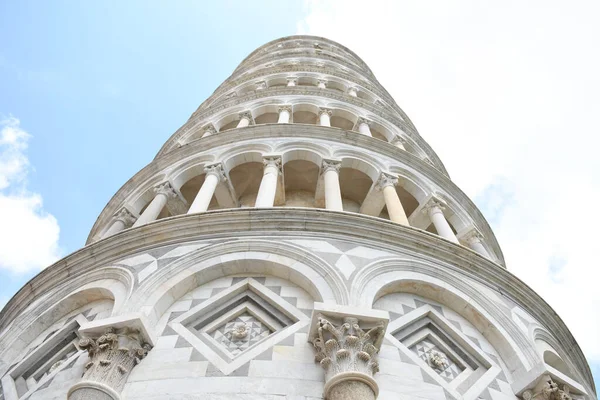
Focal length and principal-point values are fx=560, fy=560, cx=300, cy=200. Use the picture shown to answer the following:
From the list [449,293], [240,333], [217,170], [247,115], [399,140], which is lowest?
[240,333]

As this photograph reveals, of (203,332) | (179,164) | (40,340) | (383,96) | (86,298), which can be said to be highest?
(383,96)

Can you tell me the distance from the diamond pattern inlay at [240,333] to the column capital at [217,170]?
570 centimetres

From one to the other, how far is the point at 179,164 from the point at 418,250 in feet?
22.5

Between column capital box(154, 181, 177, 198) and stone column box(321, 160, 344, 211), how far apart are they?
11.3ft

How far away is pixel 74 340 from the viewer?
7.68 meters

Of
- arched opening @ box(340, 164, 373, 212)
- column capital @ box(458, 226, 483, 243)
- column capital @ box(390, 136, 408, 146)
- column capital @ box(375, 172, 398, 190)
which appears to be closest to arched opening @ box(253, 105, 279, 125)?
column capital @ box(390, 136, 408, 146)

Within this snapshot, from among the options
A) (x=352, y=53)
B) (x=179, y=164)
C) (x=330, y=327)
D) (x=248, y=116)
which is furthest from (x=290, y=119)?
(x=352, y=53)

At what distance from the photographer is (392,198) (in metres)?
11.7

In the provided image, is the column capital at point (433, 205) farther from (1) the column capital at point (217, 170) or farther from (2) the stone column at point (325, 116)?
(2) the stone column at point (325, 116)

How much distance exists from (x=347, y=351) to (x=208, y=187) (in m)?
6.49

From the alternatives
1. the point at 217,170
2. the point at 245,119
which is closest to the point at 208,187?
the point at 217,170

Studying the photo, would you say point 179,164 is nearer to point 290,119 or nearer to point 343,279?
point 290,119

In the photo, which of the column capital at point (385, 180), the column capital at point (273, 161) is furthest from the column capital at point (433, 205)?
the column capital at point (273, 161)

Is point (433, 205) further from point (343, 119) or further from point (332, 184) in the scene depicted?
point (343, 119)
